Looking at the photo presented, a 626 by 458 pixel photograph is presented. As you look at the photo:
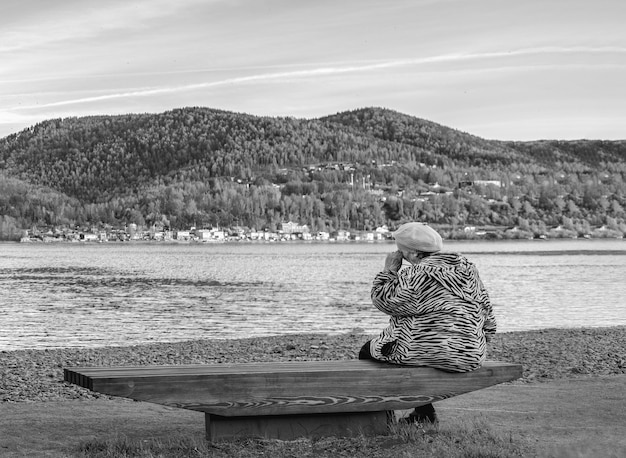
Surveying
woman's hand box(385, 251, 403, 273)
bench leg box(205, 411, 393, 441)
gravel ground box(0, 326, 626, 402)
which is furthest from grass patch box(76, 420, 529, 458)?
gravel ground box(0, 326, 626, 402)

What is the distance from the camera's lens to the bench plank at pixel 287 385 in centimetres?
730

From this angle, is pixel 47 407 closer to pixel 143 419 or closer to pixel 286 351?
pixel 143 419

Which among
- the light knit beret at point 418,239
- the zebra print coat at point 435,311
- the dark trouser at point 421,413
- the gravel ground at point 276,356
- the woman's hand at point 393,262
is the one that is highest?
the light knit beret at point 418,239

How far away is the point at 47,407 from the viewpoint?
10188mm

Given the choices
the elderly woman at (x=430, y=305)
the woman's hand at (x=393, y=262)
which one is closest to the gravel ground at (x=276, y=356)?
the elderly woman at (x=430, y=305)

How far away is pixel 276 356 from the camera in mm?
16438

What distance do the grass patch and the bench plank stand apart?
27 centimetres

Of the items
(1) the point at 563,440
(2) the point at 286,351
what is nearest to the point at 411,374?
(1) the point at 563,440

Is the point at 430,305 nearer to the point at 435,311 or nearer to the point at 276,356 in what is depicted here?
the point at 435,311

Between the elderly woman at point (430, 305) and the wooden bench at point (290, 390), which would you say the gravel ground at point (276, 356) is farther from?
the elderly woman at point (430, 305)

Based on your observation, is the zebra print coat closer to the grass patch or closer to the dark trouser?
the dark trouser

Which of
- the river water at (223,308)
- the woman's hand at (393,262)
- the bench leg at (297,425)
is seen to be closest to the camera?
the bench leg at (297,425)

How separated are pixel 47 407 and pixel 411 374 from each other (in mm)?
4279

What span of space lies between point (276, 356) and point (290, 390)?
29.1 feet
